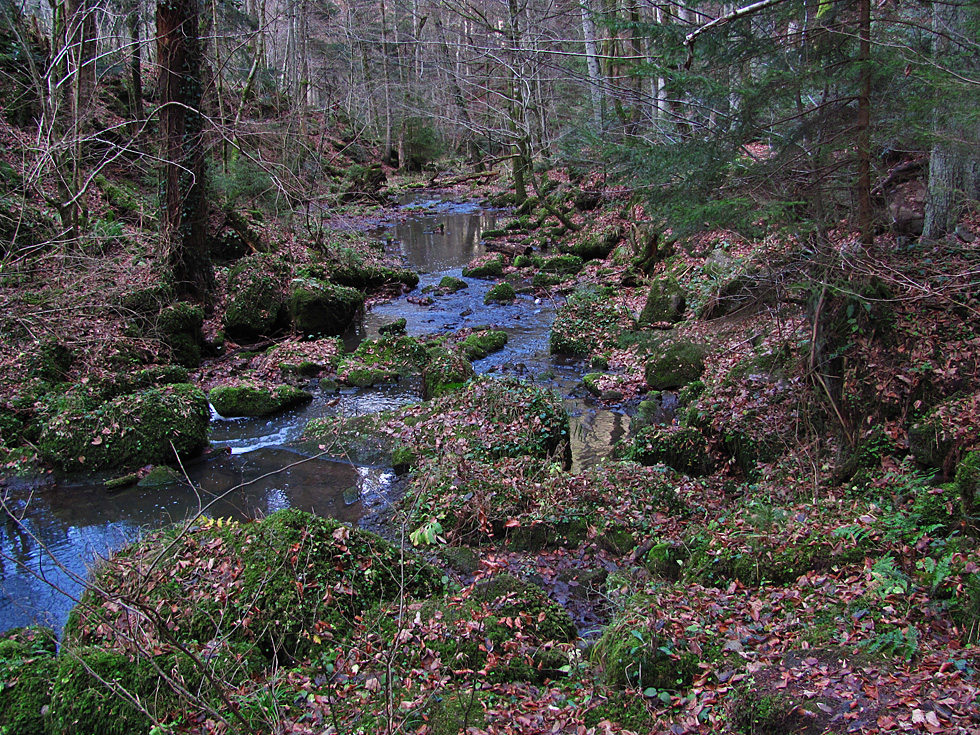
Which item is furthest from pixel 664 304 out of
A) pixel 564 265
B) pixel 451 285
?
pixel 451 285

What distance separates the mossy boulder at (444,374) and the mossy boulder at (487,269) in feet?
28.6

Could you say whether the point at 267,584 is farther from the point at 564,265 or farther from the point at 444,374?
the point at 564,265

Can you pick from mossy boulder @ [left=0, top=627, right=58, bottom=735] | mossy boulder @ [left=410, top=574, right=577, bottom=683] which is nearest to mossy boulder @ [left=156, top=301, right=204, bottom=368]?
mossy boulder @ [left=0, top=627, right=58, bottom=735]

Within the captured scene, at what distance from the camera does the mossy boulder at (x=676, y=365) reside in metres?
11.4

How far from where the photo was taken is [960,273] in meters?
6.60

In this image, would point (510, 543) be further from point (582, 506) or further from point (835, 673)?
point (835, 673)

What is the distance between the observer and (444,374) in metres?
11.5

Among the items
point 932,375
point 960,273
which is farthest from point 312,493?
point 960,273

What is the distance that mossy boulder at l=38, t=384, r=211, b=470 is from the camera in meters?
9.12

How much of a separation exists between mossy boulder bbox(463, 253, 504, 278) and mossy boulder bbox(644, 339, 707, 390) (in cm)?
954

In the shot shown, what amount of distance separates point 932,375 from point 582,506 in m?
3.91

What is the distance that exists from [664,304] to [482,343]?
4.04 metres

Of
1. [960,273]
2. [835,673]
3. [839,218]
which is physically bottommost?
[835,673]

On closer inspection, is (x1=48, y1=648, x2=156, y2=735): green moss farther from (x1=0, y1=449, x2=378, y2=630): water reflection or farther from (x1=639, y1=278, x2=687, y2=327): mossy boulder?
(x1=639, y1=278, x2=687, y2=327): mossy boulder
